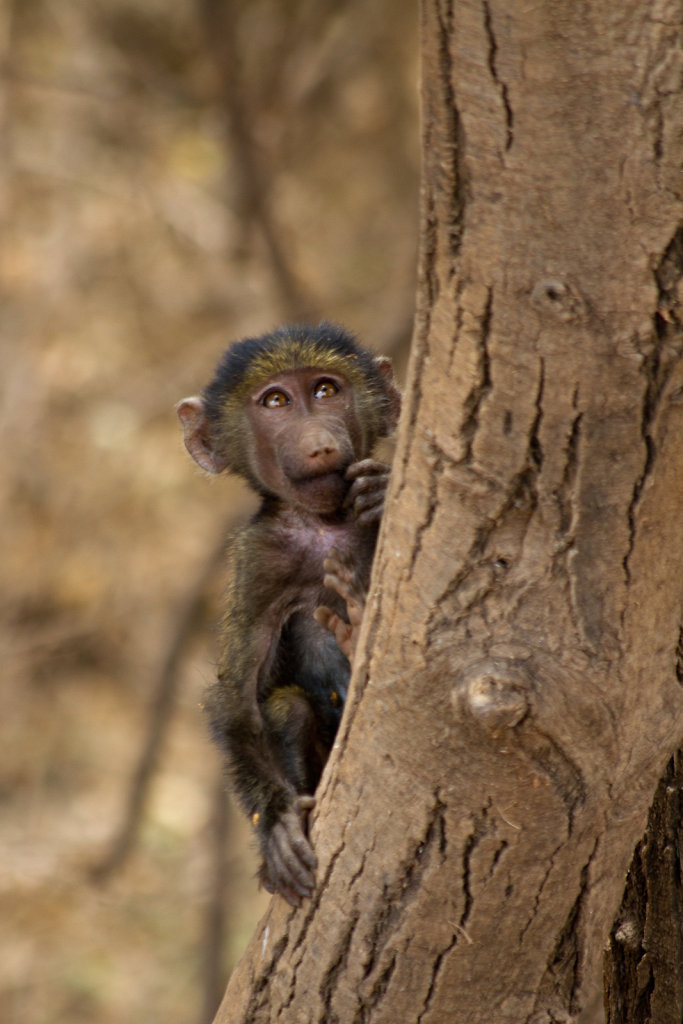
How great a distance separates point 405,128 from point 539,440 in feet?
31.2

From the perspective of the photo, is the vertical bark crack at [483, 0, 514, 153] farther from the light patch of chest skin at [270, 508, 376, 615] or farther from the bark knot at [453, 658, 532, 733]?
the light patch of chest skin at [270, 508, 376, 615]

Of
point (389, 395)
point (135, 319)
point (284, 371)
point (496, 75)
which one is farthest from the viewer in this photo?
point (135, 319)

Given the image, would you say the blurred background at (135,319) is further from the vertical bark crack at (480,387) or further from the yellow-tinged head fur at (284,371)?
the vertical bark crack at (480,387)

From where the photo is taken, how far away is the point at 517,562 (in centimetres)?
206

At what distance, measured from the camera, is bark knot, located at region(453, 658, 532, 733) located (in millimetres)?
2008

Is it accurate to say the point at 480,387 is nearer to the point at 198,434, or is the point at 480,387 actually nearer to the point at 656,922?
the point at 656,922

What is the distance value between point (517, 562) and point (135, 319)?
350 inches

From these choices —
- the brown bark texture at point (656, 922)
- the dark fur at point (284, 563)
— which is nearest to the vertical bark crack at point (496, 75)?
the dark fur at point (284, 563)

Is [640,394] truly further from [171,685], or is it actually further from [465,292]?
[171,685]

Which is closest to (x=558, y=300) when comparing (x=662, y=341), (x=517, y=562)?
(x=662, y=341)

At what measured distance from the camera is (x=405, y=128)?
10.8m

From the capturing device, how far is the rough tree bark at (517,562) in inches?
67.2

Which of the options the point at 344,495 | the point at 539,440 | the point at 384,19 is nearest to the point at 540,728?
the point at 539,440

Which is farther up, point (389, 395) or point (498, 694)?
point (389, 395)
